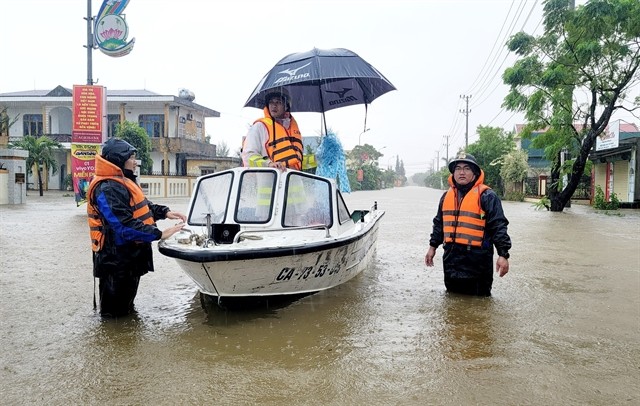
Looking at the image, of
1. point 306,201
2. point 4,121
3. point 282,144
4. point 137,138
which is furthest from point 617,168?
point 4,121

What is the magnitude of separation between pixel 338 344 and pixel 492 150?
123 ft

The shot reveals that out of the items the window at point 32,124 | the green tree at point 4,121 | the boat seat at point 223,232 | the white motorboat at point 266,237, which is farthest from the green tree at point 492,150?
the boat seat at point 223,232

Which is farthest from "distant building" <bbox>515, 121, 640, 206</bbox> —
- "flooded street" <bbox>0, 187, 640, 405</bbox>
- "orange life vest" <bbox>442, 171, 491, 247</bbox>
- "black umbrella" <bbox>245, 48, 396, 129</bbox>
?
"flooded street" <bbox>0, 187, 640, 405</bbox>

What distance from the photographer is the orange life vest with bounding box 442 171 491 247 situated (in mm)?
5086

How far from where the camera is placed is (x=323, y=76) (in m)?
5.85

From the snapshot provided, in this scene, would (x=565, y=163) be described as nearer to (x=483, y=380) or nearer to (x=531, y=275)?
(x=531, y=275)

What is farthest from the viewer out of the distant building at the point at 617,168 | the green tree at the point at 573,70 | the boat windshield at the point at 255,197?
the distant building at the point at 617,168

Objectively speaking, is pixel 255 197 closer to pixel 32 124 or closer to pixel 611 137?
pixel 611 137

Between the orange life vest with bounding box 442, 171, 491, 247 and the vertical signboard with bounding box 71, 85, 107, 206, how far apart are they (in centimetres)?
1582

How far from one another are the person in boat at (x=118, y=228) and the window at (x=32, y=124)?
3804 cm

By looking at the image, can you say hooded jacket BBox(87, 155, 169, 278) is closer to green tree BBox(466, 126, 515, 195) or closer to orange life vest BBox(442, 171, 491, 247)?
orange life vest BBox(442, 171, 491, 247)

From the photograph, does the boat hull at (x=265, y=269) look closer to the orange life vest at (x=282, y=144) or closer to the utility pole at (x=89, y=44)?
the orange life vest at (x=282, y=144)

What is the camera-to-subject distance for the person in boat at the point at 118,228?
13.8 feet

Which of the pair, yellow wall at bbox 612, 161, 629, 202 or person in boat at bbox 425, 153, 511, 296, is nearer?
person in boat at bbox 425, 153, 511, 296
